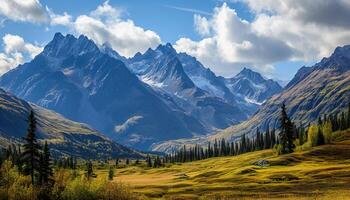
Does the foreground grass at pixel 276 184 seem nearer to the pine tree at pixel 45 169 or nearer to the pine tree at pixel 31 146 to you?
the pine tree at pixel 45 169

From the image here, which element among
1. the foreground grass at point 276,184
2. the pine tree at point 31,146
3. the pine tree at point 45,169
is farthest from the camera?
the pine tree at point 45,169

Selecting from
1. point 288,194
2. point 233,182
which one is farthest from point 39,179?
point 288,194

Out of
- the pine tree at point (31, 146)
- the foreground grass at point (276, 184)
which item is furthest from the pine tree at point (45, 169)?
the foreground grass at point (276, 184)

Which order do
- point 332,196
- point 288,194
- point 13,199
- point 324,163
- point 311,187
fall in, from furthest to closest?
1. point 324,163
2. point 13,199
3. point 311,187
4. point 288,194
5. point 332,196

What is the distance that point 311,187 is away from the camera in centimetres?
10119

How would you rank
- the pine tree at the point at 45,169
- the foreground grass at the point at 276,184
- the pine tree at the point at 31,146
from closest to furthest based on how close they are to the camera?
1. the foreground grass at the point at 276,184
2. the pine tree at the point at 31,146
3. the pine tree at the point at 45,169

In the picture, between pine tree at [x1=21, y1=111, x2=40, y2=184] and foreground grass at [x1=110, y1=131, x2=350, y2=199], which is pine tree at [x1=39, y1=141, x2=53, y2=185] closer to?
pine tree at [x1=21, y1=111, x2=40, y2=184]

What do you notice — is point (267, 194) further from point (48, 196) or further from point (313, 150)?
point (313, 150)

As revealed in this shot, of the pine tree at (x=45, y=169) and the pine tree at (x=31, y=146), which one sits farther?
the pine tree at (x=45, y=169)

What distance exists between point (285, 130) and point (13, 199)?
398ft

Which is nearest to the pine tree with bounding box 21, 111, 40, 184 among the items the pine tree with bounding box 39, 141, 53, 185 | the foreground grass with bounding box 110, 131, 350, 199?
the pine tree with bounding box 39, 141, 53, 185

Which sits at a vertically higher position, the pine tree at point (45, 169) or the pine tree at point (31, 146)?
the pine tree at point (31, 146)

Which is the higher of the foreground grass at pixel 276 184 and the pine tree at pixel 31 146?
the pine tree at pixel 31 146

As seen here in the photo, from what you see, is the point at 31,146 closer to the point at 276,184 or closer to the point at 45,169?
the point at 45,169
